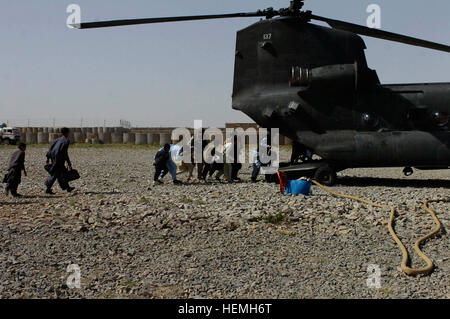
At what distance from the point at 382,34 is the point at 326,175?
3.88m

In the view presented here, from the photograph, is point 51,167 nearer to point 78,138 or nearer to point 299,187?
point 299,187

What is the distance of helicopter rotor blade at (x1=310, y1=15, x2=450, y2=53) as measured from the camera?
11.7 metres

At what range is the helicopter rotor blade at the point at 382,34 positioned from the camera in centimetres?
1167

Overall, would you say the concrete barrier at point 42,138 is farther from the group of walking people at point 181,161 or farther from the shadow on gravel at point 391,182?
the shadow on gravel at point 391,182

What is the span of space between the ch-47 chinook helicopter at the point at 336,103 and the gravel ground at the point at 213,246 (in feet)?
5.07

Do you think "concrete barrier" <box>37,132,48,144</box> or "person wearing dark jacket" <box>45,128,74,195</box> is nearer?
"person wearing dark jacket" <box>45,128,74,195</box>

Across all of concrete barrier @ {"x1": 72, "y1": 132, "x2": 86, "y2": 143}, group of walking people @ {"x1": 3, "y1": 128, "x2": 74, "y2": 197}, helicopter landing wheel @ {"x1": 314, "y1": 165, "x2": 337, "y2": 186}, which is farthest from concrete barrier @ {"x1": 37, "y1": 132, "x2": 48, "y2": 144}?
helicopter landing wheel @ {"x1": 314, "y1": 165, "x2": 337, "y2": 186}

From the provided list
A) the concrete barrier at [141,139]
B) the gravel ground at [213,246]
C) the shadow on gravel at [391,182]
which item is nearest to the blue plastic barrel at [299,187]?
the gravel ground at [213,246]

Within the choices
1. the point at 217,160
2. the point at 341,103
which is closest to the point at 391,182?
the point at 341,103

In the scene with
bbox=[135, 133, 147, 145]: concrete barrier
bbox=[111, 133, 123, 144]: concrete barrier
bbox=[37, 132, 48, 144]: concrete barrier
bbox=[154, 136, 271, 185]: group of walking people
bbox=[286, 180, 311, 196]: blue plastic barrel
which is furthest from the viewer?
bbox=[111, 133, 123, 144]: concrete barrier

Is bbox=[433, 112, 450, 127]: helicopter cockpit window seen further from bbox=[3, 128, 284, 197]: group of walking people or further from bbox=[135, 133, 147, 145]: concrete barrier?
bbox=[135, 133, 147, 145]: concrete barrier

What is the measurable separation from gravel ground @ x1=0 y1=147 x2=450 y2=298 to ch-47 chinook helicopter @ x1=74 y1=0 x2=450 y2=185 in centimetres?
155

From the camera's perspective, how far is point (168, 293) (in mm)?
5559
